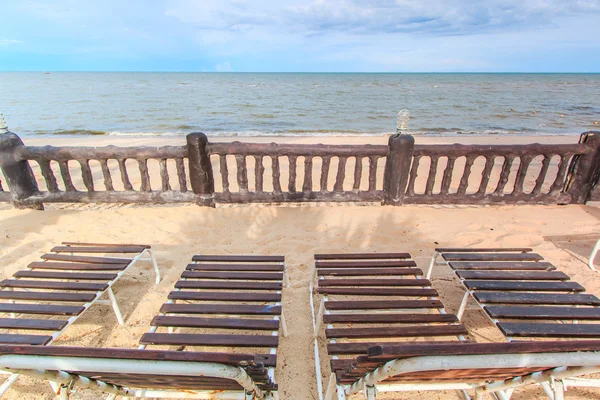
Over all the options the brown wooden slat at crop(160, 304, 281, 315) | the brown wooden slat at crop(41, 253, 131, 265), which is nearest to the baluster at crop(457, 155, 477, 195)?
the brown wooden slat at crop(160, 304, 281, 315)

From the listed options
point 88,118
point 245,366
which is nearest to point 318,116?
point 88,118

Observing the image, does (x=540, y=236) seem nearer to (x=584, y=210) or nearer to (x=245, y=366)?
(x=584, y=210)

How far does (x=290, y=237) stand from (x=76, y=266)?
2.57 meters

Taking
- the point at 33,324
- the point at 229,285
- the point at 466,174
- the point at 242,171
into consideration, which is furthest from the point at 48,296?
the point at 466,174

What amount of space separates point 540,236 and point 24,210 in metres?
7.94

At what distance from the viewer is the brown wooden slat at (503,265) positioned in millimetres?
3177

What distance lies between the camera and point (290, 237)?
4.91 metres

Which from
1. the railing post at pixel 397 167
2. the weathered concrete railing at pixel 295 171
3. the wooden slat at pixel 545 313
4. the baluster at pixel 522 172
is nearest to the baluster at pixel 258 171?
the weathered concrete railing at pixel 295 171

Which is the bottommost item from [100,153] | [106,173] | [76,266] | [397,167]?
[76,266]

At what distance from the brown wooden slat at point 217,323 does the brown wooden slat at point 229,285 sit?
0.43 meters

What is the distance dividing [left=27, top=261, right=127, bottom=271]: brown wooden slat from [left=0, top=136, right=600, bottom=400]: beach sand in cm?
46

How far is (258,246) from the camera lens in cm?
470

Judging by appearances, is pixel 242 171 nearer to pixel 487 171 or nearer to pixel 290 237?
pixel 290 237

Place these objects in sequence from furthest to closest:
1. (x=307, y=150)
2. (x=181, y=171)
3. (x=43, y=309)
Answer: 1. (x=181, y=171)
2. (x=307, y=150)
3. (x=43, y=309)
